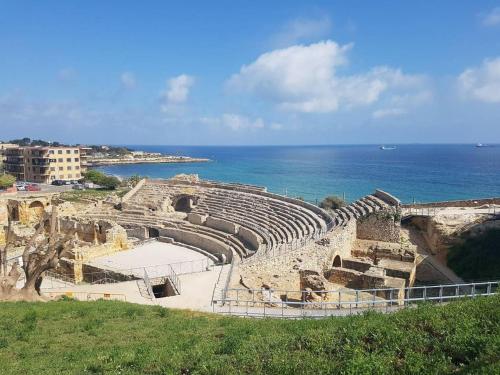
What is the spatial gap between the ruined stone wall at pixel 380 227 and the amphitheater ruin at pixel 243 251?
0.07 meters

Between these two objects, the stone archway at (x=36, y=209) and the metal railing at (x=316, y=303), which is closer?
the metal railing at (x=316, y=303)

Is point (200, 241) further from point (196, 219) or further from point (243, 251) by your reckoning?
point (243, 251)

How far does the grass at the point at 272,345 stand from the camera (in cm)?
617

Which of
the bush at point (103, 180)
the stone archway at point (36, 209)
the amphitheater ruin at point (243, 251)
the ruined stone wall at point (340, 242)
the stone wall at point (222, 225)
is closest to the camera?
the amphitheater ruin at point (243, 251)

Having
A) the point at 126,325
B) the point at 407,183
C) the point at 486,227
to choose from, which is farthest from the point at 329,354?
the point at 407,183

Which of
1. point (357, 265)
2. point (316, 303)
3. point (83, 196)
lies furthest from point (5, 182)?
point (316, 303)

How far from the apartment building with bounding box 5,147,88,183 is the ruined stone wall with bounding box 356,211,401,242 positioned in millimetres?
60473

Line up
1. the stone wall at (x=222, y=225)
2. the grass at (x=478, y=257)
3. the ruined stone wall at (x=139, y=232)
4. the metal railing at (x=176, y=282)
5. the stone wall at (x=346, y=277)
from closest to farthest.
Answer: the metal railing at (x=176, y=282)
the stone wall at (x=346, y=277)
the grass at (x=478, y=257)
the stone wall at (x=222, y=225)
the ruined stone wall at (x=139, y=232)

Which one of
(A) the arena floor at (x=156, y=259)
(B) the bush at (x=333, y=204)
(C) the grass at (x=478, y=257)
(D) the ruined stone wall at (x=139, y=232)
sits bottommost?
(A) the arena floor at (x=156, y=259)

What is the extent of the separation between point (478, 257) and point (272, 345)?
1741 cm

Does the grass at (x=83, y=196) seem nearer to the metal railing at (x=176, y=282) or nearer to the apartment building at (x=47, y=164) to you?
the apartment building at (x=47, y=164)

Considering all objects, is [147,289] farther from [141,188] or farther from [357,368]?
[141,188]

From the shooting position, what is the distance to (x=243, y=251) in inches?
1029

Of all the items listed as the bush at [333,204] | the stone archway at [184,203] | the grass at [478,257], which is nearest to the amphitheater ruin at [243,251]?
the stone archway at [184,203]
